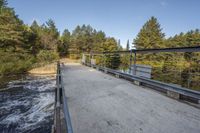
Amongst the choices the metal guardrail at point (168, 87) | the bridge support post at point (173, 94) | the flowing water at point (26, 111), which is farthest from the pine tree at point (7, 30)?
the bridge support post at point (173, 94)

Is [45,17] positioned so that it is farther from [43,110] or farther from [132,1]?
[43,110]

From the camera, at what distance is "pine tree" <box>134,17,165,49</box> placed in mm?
23469

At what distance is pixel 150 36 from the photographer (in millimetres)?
24109

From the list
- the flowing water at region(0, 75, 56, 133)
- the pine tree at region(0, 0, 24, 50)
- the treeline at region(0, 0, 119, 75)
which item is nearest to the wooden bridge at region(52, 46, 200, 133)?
the flowing water at region(0, 75, 56, 133)

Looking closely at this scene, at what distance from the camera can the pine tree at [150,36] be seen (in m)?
23.5

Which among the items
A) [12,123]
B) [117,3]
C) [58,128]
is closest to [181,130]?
[58,128]

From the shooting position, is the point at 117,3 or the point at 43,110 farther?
the point at 117,3

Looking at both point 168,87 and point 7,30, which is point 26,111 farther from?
point 7,30

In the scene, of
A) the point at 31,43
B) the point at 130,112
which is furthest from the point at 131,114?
the point at 31,43

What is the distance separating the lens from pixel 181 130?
1763 millimetres

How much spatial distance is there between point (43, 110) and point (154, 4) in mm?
10218

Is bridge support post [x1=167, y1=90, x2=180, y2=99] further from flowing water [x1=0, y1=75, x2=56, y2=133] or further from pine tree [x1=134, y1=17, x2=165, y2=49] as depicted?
pine tree [x1=134, y1=17, x2=165, y2=49]

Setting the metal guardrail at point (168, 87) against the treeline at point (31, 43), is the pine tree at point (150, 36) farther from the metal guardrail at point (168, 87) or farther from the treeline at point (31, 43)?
the metal guardrail at point (168, 87)

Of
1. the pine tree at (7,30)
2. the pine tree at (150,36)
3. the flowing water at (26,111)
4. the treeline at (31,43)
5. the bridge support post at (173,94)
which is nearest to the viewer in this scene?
the bridge support post at (173,94)
